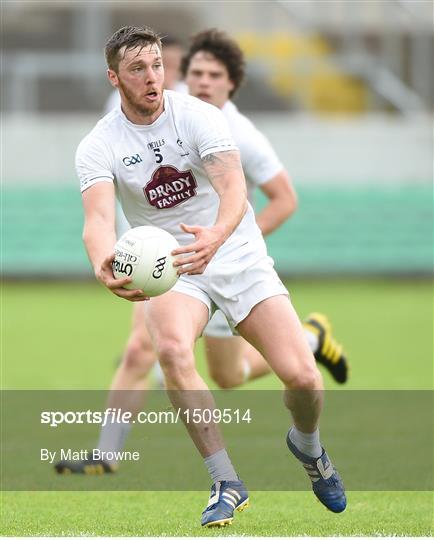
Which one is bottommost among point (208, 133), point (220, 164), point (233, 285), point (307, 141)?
point (307, 141)

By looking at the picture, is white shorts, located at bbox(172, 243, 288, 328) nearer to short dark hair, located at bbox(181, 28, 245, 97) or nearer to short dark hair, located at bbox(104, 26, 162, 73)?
short dark hair, located at bbox(104, 26, 162, 73)

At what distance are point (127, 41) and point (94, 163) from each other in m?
0.62

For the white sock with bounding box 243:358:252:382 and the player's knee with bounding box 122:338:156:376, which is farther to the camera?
the white sock with bounding box 243:358:252:382

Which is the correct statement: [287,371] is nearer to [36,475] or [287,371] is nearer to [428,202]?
[36,475]

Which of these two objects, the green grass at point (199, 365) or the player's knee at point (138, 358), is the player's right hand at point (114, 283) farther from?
the player's knee at point (138, 358)

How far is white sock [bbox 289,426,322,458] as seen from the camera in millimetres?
6555

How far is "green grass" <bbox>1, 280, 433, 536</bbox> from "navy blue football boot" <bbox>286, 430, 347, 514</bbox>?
2.7 inches

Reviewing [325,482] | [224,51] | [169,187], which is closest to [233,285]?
[169,187]

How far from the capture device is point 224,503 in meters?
6.08

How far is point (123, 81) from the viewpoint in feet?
20.5

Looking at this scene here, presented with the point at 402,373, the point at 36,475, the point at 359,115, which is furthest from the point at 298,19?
the point at 36,475

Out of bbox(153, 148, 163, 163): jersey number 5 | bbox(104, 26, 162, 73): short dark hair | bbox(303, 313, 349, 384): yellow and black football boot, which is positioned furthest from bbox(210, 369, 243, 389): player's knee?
bbox(104, 26, 162, 73): short dark hair

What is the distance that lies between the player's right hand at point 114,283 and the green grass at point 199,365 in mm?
1075

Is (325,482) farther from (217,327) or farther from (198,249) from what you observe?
(217,327)
